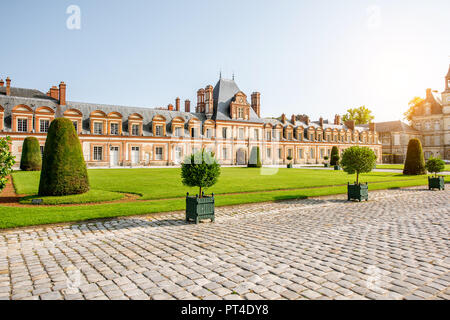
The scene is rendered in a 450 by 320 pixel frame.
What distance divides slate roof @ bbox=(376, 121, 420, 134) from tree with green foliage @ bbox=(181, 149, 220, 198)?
70.6 m

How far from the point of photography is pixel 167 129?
42.9 m

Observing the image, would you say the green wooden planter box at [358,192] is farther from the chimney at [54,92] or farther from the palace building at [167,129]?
the chimney at [54,92]

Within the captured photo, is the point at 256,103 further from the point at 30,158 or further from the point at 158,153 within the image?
the point at 30,158

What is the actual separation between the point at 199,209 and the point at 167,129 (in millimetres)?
35857

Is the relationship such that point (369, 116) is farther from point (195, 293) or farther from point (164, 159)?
point (195, 293)

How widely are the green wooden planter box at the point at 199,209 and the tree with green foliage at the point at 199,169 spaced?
635 millimetres

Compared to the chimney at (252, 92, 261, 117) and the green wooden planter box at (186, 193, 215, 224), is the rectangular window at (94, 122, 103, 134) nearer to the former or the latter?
the chimney at (252, 92, 261, 117)

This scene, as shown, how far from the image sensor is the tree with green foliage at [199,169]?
8.89m

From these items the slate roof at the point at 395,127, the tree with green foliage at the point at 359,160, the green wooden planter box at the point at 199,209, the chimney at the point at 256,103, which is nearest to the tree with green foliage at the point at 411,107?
the slate roof at the point at 395,127

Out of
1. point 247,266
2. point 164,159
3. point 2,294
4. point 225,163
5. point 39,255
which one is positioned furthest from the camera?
point 225,163

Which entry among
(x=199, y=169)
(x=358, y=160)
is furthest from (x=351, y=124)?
(x=199, y=169)
